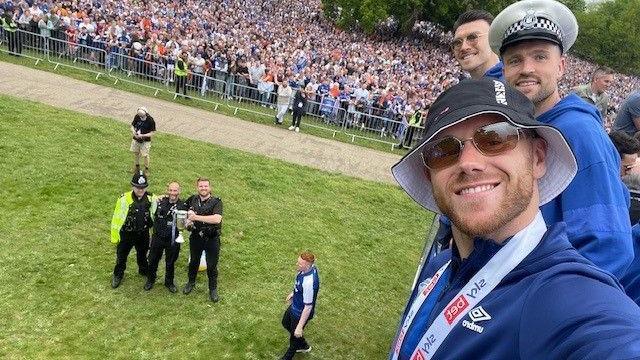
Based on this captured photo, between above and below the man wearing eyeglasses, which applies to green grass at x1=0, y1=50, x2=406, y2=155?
below

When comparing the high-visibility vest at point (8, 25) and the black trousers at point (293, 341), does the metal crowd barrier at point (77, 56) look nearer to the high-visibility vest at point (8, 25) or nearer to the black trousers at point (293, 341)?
the high-visibility vest at point (8, 25)

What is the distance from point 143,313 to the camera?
7.55 meters

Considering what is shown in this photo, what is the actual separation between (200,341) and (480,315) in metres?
6.34

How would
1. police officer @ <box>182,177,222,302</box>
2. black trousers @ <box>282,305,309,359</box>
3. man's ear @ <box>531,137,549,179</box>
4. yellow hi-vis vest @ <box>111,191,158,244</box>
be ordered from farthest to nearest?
yellow hi-vis vest @ <box>111,191,158,244</box> < police officer @ <box>182,177,222,302</box> < black trousers @ <box>282,305,309,359</box> < man's ear @ <box>531,137,549,179</box>

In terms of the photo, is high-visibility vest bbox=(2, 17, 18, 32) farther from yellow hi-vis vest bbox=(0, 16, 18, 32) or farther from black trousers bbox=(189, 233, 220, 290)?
black trousers bbox=(189, 233, 220, 290)

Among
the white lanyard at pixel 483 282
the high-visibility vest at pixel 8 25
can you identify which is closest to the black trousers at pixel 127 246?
the white lanyard at pixel 483 282

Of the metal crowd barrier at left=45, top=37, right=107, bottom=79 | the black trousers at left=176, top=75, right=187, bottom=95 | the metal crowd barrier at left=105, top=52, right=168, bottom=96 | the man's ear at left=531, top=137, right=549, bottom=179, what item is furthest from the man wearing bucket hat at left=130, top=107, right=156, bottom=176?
the man's ear at left=531, top=137, right=549, bottom=179

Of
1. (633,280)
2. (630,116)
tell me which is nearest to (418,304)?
(633,280)

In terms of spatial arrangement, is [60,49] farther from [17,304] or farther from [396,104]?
[17,304]

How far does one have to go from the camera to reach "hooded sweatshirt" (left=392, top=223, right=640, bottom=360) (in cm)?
112

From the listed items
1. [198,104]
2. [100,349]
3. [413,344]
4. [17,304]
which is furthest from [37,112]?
[413,344]

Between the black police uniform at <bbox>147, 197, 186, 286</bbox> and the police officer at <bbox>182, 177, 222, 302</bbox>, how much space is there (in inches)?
10.2

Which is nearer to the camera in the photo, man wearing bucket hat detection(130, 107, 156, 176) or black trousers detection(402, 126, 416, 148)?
man wearing bucket hat detection(130, 107, 156, 176)

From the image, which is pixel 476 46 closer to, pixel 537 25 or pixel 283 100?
pixel 537 25
